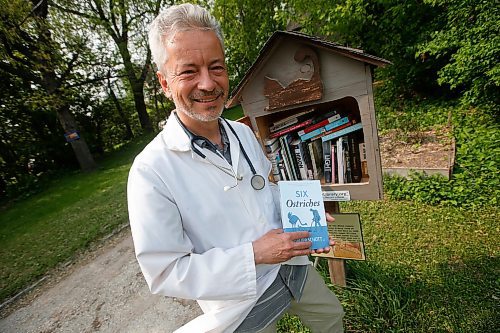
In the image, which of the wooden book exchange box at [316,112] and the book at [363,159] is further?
the book at [363,159]

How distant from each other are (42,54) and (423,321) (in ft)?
31.5

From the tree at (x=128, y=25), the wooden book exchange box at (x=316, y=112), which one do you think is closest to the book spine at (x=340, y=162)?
the wooden book exchange box at (x=316, y=112)

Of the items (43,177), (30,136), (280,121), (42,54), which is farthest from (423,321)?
(30,136)

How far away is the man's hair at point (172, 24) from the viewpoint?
123cm

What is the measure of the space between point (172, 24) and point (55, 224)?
636 cm

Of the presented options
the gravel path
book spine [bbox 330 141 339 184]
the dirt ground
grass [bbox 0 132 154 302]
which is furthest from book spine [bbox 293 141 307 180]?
grass [bbox 0 132 154 302]

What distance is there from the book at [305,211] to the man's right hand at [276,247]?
86 mm

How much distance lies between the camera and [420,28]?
6.12m

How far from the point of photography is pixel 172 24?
1.23m

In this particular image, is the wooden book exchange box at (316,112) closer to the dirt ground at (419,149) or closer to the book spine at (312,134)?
the book spine at (312,134)

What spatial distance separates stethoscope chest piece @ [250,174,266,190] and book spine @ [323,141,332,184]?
81cm

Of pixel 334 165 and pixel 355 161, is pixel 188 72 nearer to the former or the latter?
pixel 334 165

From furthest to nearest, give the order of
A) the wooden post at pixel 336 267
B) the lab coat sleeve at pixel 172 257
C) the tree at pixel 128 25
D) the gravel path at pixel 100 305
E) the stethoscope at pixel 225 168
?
the tree at pixel 128 25
the gravel path at pixel 100 305
the wooden post at pixel 336 267
the stethoscope at pixel 225 168
the lab coat sleeve at pixel 172 257

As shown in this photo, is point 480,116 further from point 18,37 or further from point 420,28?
point 18,37
